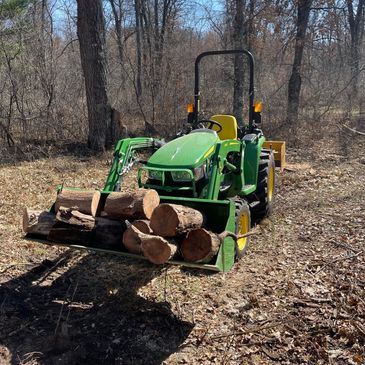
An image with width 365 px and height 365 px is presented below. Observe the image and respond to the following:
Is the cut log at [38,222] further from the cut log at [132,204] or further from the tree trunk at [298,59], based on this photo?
the tree trunk at [298,59]

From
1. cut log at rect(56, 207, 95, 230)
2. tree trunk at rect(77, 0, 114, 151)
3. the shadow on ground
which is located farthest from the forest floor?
tree trunk at rect(77, 0, 114, 151)

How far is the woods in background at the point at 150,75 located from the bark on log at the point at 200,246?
7.22 meters

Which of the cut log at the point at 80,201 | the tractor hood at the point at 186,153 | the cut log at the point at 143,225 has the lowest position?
the cut log at the point at 143,225

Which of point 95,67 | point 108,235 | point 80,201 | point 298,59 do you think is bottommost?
point 108,235

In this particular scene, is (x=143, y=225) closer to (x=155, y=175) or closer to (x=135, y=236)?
(x=135, y=236)

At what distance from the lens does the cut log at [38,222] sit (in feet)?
12.4

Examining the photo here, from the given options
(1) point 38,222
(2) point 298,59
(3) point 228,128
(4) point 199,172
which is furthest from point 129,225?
(2) point 298,59

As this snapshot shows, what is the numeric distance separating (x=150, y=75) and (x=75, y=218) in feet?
30.1

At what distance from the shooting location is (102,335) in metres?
3.40

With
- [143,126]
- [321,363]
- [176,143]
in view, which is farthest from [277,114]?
[321,363]

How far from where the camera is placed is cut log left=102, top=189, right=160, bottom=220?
3574 mm

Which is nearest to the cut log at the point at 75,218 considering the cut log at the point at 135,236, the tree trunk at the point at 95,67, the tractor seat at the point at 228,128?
the cut log at the point at 135,236

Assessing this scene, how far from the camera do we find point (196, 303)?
386 cm

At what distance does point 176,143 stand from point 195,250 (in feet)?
5.52
